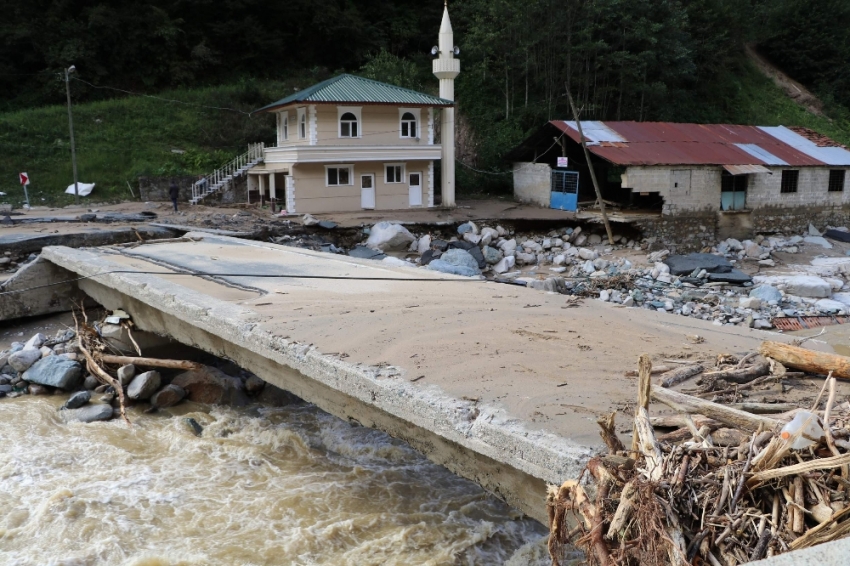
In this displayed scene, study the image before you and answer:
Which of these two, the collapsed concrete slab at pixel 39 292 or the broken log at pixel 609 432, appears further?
the collapsed concrete slab at pixel 39 292

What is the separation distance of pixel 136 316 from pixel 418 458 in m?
5.68

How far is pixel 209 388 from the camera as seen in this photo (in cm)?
A: 1027

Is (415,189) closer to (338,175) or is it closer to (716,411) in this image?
(338,175)

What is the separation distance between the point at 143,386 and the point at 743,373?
799 centimetres

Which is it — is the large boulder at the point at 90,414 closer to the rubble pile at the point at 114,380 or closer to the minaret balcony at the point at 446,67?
the rubble pile at the point at 114,380

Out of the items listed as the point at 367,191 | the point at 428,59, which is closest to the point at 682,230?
the point at 367,191

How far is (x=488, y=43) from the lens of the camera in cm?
3478

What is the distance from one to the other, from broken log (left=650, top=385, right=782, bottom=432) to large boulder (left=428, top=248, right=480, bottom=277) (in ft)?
46.5

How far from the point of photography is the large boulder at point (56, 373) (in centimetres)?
1032

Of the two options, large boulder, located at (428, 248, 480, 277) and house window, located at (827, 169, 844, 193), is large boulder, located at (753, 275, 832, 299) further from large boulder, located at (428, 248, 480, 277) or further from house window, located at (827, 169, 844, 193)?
house window, located at (827, 169, 844, 193)

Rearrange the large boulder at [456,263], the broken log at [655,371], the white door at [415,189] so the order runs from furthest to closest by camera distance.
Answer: the white door at [415,189], the large boulder at [456,263], the broken log at [655,371]

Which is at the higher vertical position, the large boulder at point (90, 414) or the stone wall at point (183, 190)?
the stone wall at point (183, 190)

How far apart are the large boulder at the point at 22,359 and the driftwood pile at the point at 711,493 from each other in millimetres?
9810

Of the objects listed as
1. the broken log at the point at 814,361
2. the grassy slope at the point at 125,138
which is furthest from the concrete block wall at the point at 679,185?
the grassy slope at the point at 125,138
